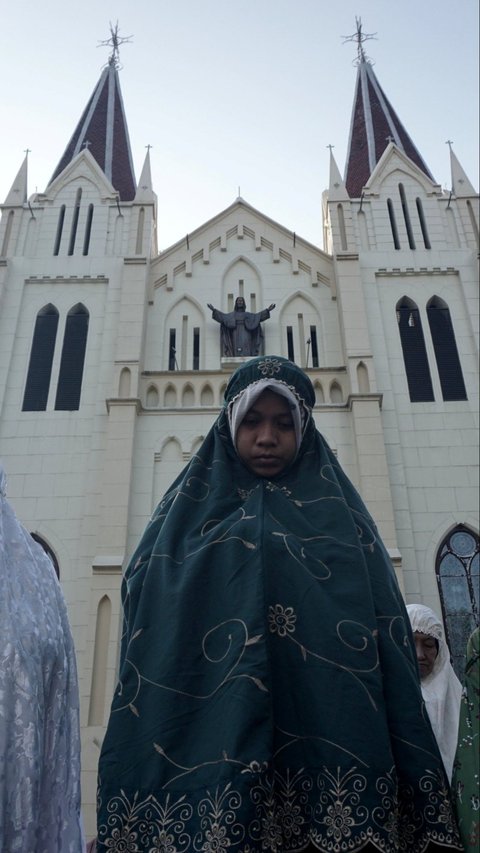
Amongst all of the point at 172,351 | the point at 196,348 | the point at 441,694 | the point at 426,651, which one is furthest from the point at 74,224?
the point at 441,694

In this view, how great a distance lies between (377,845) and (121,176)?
16747 mm

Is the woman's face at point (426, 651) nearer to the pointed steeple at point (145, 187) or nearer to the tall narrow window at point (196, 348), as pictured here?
the tall narrow window at point (196, 348)

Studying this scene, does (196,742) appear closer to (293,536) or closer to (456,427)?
(293,536)

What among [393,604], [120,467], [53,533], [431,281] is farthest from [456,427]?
[393,604]

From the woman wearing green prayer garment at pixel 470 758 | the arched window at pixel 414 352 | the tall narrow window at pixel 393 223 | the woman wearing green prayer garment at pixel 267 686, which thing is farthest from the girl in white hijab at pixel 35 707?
the tall narrow window at pixel 393 223

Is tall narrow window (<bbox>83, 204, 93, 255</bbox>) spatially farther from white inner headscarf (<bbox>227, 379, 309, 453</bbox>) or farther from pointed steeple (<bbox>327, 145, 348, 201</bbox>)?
white inner headscarf (<bbox>227, 379, 309, 453</bbox>)

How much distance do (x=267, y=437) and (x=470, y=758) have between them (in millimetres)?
1134

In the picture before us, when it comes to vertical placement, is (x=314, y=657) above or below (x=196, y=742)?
above

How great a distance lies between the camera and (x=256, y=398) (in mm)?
2498

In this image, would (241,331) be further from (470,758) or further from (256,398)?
(470,758)

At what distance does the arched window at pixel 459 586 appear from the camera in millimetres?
9805

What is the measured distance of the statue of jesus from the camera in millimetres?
12242

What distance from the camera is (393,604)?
2.13 metres

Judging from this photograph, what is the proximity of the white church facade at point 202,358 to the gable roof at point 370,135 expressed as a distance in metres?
1.34
